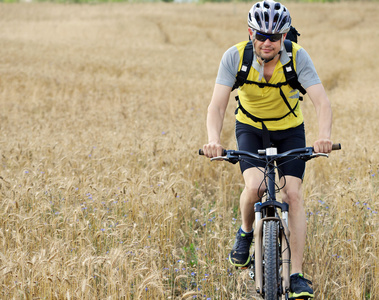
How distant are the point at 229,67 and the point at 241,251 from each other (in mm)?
1606

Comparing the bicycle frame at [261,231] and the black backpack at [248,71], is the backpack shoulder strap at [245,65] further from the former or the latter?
the bicycle frame at [261,231]

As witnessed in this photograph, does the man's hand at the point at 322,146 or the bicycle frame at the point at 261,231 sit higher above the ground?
the man's hand at the point at 322,146

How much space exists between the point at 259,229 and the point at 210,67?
20108 mm

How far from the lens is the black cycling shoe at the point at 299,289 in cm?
333

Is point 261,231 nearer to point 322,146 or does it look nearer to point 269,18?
point 322,146

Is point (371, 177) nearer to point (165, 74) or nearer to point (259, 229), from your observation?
point (259, 229)

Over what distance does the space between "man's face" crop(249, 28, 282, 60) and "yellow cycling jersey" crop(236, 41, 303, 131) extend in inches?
5.5

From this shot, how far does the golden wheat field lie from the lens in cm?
360

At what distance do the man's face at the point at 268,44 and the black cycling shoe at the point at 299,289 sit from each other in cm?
174

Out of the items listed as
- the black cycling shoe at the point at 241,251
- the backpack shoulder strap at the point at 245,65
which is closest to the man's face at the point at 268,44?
the backpack shoulder strap at the point at 245,65

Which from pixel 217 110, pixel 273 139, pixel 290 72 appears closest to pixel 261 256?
pixel 273 139

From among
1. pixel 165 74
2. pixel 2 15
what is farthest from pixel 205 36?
pixel 2 15

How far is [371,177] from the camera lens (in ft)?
19.3

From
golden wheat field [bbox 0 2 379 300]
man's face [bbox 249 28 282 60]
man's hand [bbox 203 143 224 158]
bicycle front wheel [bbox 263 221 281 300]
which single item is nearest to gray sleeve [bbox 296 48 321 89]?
man's face [bbox 249 28 282 60]
